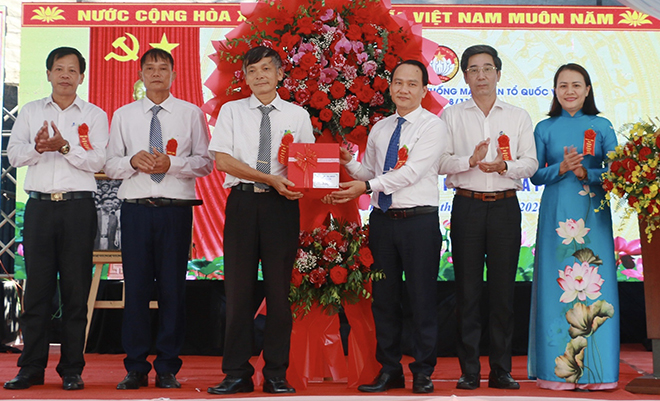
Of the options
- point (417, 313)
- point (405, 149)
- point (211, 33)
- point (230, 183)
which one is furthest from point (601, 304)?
point (211, 33)

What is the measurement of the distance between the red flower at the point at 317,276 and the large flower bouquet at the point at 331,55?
0.71m

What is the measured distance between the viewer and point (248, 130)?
3270 millimetres

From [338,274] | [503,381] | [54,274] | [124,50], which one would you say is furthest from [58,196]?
[503,381]

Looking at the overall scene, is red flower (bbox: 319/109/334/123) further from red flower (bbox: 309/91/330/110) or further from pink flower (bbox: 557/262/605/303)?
pink flower (bbox: 557/262/605/303)

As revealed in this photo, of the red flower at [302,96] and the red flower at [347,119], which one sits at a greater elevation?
the red flower at [302,96]

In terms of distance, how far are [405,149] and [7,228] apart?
3.70 metres

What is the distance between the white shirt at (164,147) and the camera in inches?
139

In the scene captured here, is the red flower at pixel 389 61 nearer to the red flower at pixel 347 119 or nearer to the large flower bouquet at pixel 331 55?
the large flower bouquet at pixel 331 55

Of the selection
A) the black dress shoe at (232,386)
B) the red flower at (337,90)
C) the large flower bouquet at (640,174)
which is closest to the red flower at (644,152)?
the large flower bouquet at (640,174)

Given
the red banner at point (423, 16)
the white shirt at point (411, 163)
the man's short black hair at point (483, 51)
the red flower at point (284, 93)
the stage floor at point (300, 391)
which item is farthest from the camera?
the red banner at point (423, 16)

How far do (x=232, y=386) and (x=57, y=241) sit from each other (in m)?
1.16

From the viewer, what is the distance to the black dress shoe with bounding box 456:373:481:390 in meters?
3.37

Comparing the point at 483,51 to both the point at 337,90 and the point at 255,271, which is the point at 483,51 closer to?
the point at 337,90

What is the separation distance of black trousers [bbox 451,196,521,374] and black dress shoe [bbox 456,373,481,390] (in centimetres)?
4
